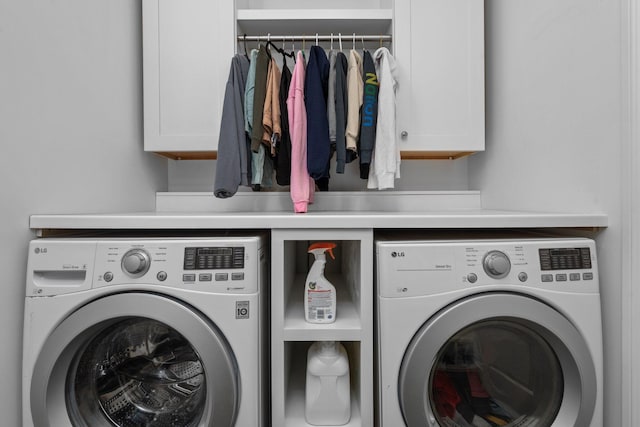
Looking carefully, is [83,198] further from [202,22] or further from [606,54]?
[606,54]

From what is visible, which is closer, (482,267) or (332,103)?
(482,267)

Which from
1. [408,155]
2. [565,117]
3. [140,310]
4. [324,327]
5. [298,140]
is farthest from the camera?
[408,155]

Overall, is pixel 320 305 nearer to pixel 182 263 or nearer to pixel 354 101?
pixel 182 263

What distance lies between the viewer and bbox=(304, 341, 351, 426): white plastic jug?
0.98m

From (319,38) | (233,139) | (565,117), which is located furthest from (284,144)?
(565,117)

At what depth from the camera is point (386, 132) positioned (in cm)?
136

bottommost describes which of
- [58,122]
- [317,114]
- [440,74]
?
[58,122]

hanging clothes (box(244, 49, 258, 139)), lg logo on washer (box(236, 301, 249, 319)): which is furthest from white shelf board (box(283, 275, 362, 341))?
hanging clothes (box(244, 49, 258, 139))

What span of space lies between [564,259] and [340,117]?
0.93m

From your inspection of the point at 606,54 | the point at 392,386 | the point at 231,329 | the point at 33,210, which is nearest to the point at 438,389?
the point at 392,386

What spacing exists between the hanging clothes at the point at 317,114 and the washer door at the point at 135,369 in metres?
0.69

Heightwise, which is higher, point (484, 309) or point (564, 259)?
point (564, 259)

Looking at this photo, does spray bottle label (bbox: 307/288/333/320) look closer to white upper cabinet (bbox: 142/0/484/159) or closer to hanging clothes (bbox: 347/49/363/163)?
hanging clothes (bbox: 347/49/363/163)

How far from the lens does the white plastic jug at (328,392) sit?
0.98 metres
